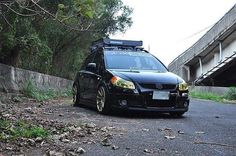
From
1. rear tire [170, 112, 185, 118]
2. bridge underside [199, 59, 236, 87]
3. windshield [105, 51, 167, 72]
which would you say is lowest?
rear tire [170, 112, 185, 118]

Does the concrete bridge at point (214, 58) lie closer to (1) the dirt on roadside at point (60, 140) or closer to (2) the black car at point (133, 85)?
(2) the black car at point (133, 85)

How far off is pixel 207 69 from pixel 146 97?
1693 centimetres

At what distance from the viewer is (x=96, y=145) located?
247 inches

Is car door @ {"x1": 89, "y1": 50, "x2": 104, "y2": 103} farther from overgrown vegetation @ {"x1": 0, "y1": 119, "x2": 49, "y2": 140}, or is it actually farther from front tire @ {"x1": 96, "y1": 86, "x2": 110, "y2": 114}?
overgrown vegetation @ {"x1": 0, "y1": 119, "x2": 49, "y2": 140}

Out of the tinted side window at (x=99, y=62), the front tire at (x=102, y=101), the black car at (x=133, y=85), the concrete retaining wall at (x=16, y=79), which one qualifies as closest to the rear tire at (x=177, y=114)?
the black car at (x=133, y=85)

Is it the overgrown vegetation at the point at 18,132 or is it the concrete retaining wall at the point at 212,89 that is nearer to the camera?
the overgrown vegetation at the point at 18,132

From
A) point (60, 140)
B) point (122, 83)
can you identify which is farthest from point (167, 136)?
point (122, 83)

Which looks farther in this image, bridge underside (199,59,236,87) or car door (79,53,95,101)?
bridge underside (199,59,236,87)

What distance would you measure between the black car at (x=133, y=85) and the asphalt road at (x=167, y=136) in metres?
0.29

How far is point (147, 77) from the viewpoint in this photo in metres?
10.1

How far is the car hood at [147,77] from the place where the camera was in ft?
32.7

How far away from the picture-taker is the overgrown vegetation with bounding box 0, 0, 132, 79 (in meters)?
6.79

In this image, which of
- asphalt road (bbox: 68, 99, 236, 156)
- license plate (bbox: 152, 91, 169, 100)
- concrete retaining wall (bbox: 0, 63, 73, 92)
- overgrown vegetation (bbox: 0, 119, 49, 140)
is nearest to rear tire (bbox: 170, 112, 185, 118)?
asphalt road (bbox: 68, 99, 236, 156)

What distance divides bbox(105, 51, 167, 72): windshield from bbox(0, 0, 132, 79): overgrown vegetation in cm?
96
